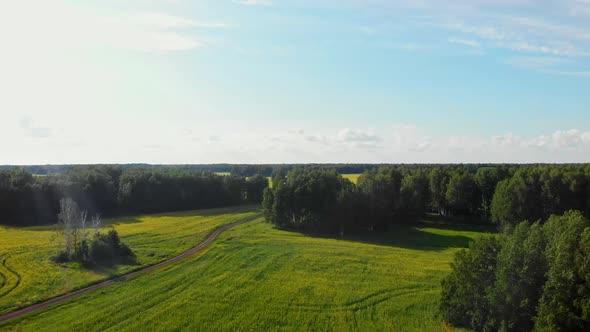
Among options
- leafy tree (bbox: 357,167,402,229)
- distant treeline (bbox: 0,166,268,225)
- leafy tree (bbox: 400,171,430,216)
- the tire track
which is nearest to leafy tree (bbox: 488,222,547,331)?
the tire track

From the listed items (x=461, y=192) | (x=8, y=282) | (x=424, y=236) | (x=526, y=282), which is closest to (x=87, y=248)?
(x=8, y=282)

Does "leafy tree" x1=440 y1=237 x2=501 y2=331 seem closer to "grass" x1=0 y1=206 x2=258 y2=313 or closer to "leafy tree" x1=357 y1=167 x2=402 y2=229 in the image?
"grass" x1=0 y1=206 x2=258 y2=313

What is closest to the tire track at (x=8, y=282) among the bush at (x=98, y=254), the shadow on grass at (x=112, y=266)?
the bush at (x=98, y=254)

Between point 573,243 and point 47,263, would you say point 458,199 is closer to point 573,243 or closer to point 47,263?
point 573,243

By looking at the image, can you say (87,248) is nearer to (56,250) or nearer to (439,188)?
(56,250)

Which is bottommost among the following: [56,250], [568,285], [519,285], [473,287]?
[56,250]
